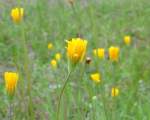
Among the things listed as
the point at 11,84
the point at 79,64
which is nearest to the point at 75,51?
the point at 11,84

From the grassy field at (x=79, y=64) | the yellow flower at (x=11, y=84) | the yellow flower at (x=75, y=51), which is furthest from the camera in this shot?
the grassy field at (x=79, y=64)

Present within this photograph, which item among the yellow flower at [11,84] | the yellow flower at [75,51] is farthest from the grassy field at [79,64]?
the yellow flower at [75,51]

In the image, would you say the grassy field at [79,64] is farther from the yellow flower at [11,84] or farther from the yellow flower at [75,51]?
the yellow flower at [75,51]

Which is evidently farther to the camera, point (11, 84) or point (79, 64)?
point (79, 64)

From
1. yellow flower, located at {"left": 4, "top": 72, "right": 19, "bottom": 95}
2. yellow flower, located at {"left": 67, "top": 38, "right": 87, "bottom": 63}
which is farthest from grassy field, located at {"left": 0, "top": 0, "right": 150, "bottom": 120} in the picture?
yellow flower, located at {"left": 67, "top": 38, "right": 87, "bottom": 63}

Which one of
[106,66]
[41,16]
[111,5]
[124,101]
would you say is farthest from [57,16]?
[124,101]

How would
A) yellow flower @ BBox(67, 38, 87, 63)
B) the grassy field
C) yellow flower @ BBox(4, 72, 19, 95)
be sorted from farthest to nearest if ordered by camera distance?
the grassy field < yellow flower @ BBox(4, 72, 19, 95) < yellow flower @ BBox(67, 38, 87, 63)

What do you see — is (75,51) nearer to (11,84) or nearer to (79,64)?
(11,84)

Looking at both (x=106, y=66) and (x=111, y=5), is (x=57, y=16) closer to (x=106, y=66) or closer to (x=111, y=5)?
(x=111, y=5)

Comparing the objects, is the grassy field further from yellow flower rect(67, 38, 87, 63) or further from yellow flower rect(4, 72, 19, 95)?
yellow flower rect(67, 38, 87, 63)
